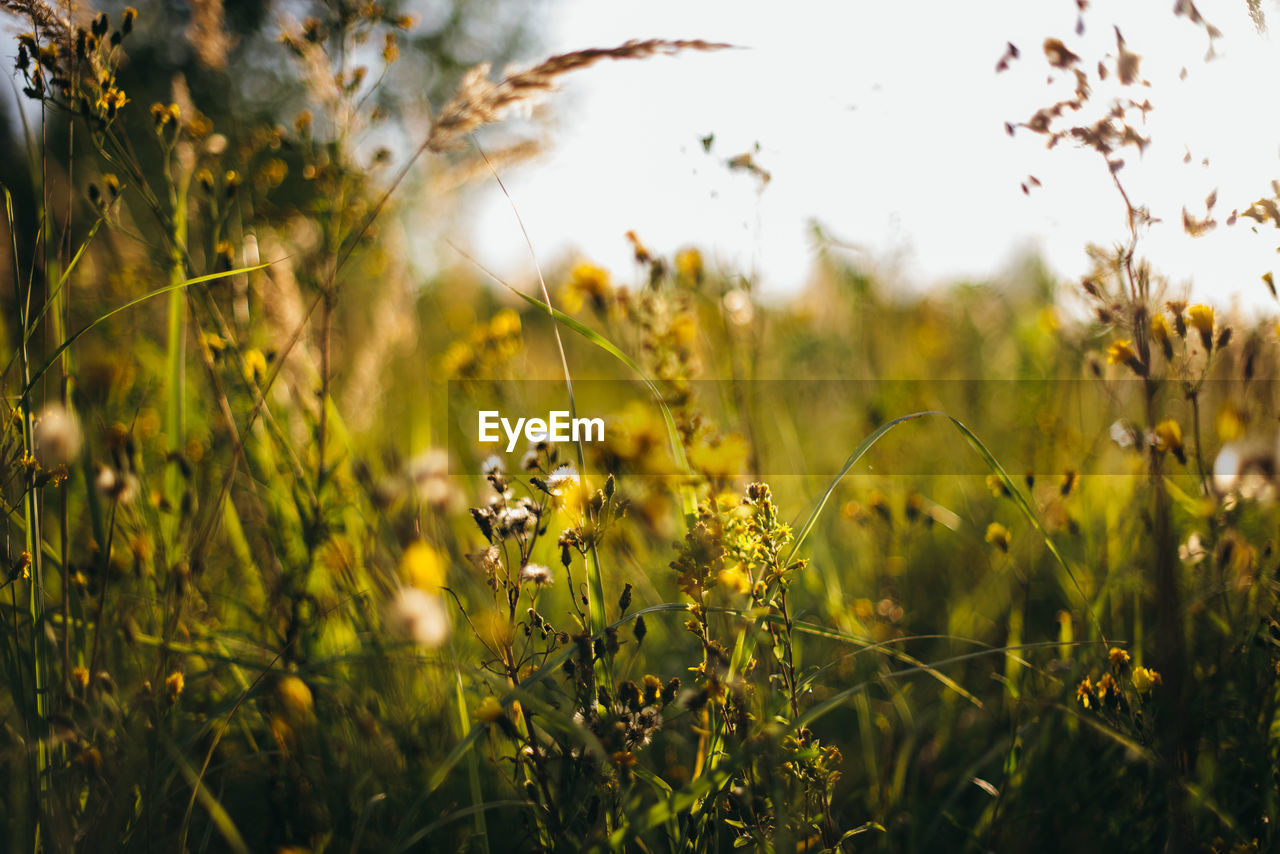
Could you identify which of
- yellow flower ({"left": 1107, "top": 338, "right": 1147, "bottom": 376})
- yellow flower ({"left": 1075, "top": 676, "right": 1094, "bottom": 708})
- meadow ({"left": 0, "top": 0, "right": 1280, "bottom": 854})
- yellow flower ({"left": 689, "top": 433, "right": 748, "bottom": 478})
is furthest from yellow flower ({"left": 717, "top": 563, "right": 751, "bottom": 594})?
yellow flower ({"left": 1107, "top": 338, "right": 1147, "bottom": 376})

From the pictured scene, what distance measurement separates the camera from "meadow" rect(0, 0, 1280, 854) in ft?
2.98

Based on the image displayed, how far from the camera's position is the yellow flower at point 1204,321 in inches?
43.0

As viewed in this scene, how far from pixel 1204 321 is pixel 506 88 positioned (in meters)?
1.22

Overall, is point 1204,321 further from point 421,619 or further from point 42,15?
point 42,15

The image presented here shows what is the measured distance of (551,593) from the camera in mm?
1993

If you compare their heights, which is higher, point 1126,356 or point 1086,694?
point 1126,356

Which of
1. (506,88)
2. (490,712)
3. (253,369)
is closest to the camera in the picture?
(490,712)

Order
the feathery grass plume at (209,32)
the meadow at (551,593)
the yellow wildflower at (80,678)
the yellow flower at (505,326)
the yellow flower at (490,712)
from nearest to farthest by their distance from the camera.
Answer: the yellow flower at (490,712) → the meadow at (551,593) → the yellow wildflower at (80,678) → the feathery grass plume at (209,32) → the yellow flower at (505,326)

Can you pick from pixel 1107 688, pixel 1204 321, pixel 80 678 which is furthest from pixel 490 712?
pixel 1204 321

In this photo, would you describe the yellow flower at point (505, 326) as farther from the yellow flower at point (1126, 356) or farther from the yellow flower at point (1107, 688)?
the yellow flower at point (1107, 688)

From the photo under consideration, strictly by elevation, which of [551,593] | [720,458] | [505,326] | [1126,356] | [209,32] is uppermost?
[209,32]

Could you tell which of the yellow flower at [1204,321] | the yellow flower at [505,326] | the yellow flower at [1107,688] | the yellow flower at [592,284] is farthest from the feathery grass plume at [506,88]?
the yellow flower at [1107,688]

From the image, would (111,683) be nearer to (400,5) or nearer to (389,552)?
(389,552)

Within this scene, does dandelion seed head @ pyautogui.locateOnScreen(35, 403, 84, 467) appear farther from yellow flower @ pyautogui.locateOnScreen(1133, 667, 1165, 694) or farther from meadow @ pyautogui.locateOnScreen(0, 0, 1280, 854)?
yellow flower @ pyautogui.locateOnScreen(1133, 667, 1165, 694)
